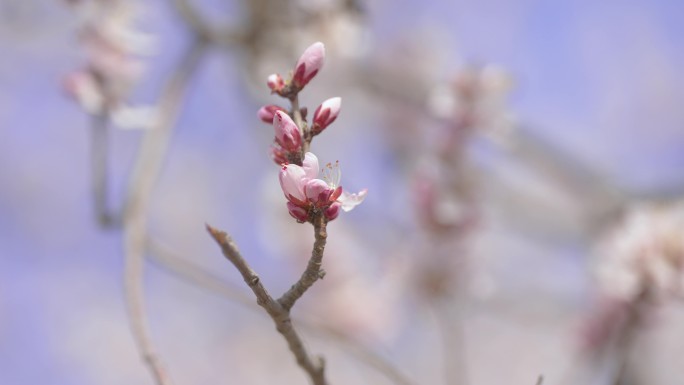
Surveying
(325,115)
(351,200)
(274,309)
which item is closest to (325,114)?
(325,115)

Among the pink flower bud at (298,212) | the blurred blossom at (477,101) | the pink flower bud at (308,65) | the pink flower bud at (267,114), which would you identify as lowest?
the pink flower bud at (298,212)

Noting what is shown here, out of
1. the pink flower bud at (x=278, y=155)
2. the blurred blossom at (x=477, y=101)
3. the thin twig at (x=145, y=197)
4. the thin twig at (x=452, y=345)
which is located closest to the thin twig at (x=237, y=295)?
the thin twig at (x=145, y=197)

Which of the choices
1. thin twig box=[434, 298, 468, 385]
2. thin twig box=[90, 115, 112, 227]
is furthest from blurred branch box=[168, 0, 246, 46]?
thin twig box=[434, 298, 468, 385]

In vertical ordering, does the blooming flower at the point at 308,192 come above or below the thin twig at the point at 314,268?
above

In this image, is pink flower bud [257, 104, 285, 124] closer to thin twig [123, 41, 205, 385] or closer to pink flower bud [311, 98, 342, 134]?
pink flower bud [311, 98, 342, 134]

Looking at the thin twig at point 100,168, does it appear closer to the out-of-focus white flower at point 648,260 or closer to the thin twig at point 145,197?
the thin twig at point 145,197

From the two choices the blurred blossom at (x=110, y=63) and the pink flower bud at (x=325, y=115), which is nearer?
the pink flower bud at (x=325, y=115)

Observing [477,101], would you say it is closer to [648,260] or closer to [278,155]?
[648,260]
